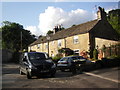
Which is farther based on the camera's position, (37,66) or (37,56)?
(37,56)

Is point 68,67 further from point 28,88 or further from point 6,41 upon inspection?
point 6,41

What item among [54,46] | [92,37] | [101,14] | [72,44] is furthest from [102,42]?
[54,46]

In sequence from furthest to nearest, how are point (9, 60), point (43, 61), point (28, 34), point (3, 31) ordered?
point (28, 34)
point (3, 31)
point (9, 60)
point (43, 61)

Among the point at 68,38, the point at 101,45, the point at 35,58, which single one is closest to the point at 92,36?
the point at 101,45

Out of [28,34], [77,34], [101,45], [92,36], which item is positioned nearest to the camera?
[101,45]

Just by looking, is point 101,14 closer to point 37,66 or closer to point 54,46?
point 54,46

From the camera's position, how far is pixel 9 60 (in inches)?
1677

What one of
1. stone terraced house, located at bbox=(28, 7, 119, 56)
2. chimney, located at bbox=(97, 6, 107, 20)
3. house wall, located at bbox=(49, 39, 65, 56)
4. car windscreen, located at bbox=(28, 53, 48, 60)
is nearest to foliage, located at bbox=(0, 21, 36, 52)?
house wall, located at bbox=(49, 39, 65, 56)

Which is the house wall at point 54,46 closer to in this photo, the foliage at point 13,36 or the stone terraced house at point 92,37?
the stone terraced house at point 92,37

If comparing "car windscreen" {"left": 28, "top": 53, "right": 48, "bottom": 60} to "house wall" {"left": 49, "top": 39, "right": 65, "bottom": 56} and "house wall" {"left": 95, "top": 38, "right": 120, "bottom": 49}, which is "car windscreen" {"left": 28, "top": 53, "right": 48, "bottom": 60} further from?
"house wall" {"left": 49, "top": 39, "right": 65, "bottom": 56}

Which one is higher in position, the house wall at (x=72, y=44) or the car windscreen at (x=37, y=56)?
the house wall at (x=72, y=44)

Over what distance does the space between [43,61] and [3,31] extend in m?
54.4

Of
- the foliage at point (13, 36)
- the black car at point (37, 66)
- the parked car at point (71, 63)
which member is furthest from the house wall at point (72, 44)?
the foliage at point (13, 36)

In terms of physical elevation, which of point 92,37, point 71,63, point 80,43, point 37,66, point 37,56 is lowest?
point 71,63
